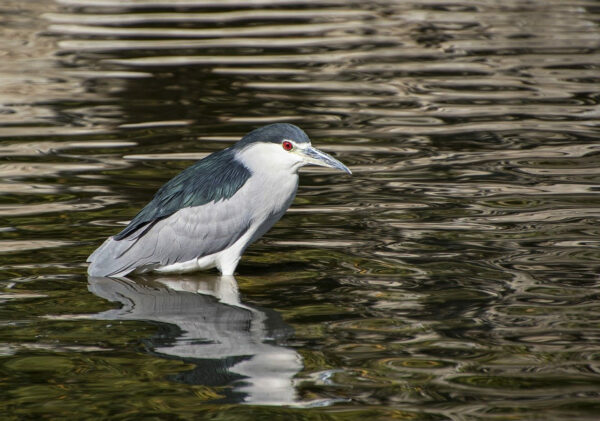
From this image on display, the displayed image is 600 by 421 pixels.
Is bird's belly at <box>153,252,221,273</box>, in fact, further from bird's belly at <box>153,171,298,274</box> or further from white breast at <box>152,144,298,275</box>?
white breast at <box>152,144,298,275</box>

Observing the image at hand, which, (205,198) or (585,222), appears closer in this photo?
(205,198)

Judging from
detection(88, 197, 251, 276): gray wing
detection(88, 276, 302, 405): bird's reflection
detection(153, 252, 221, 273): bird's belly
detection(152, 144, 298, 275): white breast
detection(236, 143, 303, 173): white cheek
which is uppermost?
detection(236, 143, 303, 173): white cheek

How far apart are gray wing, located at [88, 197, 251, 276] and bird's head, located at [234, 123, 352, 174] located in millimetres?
346

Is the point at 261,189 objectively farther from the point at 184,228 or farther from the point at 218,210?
the point at 184,228

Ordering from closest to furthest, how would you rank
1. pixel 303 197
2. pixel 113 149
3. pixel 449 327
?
pixel 449 327
pixel 303 197
pixel 113 149

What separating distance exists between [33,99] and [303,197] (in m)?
5.47

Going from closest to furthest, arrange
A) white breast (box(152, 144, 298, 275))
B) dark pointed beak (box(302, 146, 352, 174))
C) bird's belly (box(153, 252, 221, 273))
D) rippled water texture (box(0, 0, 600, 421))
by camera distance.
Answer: rippled water texture (box(0, 0, 600, 421))
dark pointed beak (box(302, 146, 352, 174))
white breast (box(152, 144, 298, 275))
bird's belly (box(153, 252, 221, 273))

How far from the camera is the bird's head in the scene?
7.93m

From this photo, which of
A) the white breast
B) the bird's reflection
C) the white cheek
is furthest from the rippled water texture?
the white cheek

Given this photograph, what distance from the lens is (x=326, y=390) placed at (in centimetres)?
610

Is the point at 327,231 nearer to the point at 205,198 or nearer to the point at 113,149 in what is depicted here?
the point at 205,198

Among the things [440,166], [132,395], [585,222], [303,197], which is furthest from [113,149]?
[132,395]

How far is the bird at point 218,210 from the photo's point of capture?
8008 mm

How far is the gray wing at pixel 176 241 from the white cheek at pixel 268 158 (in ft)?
0.97
